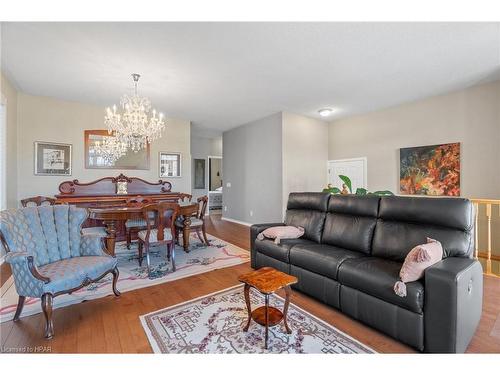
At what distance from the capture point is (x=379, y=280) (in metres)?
1.81

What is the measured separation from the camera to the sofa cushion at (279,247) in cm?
265

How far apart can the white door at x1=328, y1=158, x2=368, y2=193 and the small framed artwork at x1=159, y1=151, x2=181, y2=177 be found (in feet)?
13.0

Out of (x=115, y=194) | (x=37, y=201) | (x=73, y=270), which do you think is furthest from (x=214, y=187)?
(x=73, y=270)

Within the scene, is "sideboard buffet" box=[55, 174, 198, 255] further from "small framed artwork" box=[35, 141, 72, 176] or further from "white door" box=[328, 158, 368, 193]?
"white door" box=[328, 158, 368, 193]

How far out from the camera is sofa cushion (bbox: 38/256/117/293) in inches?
73.5

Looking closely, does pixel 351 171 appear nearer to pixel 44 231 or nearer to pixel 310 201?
pixel 310 201

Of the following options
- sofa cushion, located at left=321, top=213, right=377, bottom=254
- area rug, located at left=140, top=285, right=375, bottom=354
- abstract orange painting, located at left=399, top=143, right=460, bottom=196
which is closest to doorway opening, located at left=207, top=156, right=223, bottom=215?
abstract orange painting, located at left=399, top=143, right=460, bottom=196

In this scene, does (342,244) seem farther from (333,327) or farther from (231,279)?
(231,279)

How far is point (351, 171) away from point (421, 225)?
384 centimetres

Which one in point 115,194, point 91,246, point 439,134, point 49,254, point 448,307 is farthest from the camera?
point 115,194

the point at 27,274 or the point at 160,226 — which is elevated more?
the point at 160,226

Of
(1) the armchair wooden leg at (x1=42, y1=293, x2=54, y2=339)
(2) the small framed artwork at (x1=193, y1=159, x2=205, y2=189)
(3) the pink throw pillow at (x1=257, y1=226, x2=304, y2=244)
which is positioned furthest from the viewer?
(2) the small framed artwork at (x1=193, y1=159, x2=205, y2=189)

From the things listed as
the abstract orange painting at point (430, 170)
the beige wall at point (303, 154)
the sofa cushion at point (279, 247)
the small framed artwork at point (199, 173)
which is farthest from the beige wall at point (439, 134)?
the small framed artwork at point (199, 173)
